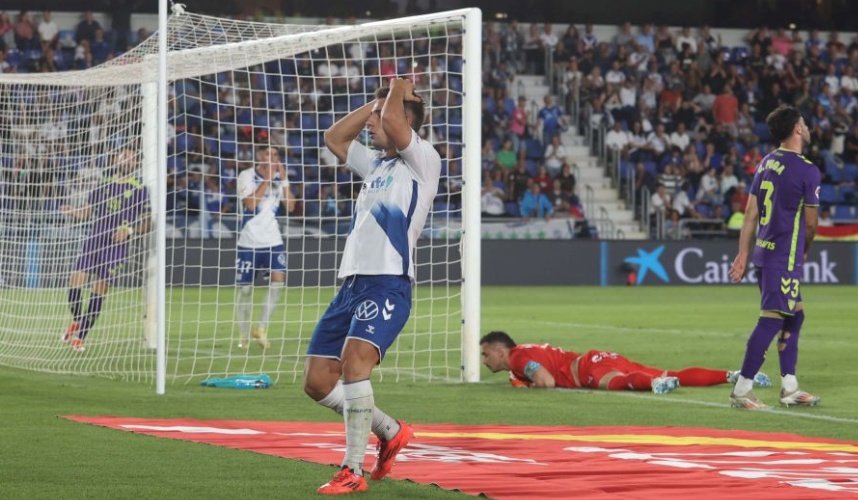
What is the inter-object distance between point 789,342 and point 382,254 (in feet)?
15.3

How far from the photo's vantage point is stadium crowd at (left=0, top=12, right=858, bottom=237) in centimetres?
3331

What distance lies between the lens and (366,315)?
6816 millimetres

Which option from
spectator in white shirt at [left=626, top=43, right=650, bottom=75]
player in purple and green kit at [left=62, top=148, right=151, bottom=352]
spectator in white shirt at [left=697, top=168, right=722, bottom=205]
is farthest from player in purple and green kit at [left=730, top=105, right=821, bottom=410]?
spectator in white shirt at [left=626, top=43, right=650, bottom=75]

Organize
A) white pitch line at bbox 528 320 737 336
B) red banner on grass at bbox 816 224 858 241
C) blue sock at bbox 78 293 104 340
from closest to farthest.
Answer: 1. blue sock at bbox 78 293 104 340
2. white pitch line at bbox 528 320 737 336
3. red banner on grass at bbox 816 224 858 241

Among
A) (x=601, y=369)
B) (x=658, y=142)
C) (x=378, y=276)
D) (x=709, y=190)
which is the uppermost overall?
(x=658, y=142)

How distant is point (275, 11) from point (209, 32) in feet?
80.8

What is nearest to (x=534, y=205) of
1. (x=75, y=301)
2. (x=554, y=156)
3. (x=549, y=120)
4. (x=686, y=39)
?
(x=554, y=156)

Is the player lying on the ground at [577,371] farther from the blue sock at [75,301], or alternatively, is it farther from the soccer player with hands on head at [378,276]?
the blue sock at [75,301]

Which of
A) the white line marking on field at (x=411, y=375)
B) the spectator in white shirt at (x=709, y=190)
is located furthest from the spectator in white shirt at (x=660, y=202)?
the white line marking on field at (x=411, y=375)

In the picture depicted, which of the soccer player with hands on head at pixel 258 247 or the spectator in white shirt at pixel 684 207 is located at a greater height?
the spectator in white shirt at pixel 684 207

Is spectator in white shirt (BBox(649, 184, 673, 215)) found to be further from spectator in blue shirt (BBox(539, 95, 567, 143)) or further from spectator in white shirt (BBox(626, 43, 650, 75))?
spectator in white shirt (BBox(626, 43, 650, 75))

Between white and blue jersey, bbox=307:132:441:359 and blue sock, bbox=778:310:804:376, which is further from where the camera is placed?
blue sock, bbox=778:310:804:376

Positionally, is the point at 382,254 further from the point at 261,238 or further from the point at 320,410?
the point at 261,238

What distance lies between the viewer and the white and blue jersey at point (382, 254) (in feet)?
22.5
